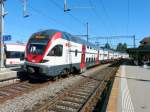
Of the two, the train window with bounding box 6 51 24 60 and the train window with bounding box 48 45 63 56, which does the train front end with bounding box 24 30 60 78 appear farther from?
the train window with bounding box 6 51 24 60

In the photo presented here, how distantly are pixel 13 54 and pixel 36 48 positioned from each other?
20.5 m

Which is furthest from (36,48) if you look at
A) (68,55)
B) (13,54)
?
(13,54)

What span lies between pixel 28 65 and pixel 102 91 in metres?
4.85

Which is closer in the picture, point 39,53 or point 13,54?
point 39,53

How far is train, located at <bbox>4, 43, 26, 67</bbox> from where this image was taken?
114ft

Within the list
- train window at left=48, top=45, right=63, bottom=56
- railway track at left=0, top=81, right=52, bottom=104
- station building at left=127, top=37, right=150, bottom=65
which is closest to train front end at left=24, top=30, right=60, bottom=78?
train window at left=48, top=45, right=63, bottom=56

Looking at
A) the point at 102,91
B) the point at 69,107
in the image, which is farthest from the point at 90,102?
the point at 102,91

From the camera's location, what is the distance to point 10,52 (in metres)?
35.4

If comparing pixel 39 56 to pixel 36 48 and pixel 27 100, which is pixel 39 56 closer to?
pixel 36 48

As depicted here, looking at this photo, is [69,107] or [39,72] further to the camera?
[39,72]

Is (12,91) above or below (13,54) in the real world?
below

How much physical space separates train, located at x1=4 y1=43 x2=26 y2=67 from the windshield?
60.7 ft

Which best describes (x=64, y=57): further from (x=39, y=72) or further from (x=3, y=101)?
(x=3, y=101)

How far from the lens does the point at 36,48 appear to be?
16.2 meters
